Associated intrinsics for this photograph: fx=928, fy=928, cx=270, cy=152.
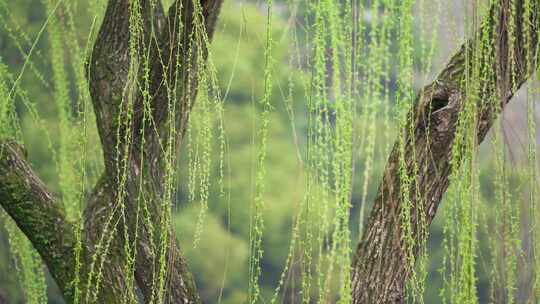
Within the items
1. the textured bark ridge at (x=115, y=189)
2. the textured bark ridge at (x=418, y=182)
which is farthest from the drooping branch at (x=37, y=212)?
the textured bark ridge at (x=418, y=182)

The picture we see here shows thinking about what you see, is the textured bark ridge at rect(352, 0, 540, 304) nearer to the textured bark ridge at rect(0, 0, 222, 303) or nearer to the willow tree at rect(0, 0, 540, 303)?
the willow tree at rect(0, 0, 540, 303)

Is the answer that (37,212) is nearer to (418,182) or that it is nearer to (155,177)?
(155,177)

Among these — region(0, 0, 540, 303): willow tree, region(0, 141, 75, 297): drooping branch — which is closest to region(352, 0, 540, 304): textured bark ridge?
region(0, 0, 540, 303): willow tree

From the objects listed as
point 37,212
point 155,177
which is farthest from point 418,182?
point 37,212

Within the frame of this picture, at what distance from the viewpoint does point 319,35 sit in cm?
108

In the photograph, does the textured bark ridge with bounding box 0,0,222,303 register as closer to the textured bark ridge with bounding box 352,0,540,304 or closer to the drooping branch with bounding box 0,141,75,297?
the drooping branch with bounding box 0,141,75,297

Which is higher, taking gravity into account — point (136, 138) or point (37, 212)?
point (136, 138)

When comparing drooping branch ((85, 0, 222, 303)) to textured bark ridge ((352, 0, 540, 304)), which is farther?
drooping branch ((85, 0, 222, 303))

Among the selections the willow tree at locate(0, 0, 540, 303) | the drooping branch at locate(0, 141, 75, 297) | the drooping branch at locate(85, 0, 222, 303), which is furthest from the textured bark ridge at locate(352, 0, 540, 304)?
the drooping branch at locate(0, 141, 75, 297)

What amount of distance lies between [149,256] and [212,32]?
46cm

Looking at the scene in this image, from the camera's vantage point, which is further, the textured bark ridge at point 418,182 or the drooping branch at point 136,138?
the drooping branch at point 136,138

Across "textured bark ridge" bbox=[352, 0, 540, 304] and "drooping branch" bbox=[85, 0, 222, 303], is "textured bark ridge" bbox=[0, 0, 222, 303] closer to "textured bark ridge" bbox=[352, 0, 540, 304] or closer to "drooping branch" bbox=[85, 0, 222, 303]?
"drooping branch" bbox=[85, 0, 222, 303]

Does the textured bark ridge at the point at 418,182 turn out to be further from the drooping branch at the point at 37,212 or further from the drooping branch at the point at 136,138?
the drooping branch at the point at 37,212

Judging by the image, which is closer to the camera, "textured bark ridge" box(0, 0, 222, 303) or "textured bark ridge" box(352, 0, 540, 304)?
"textured bark ridge" box(352, 0, 540, 304)
